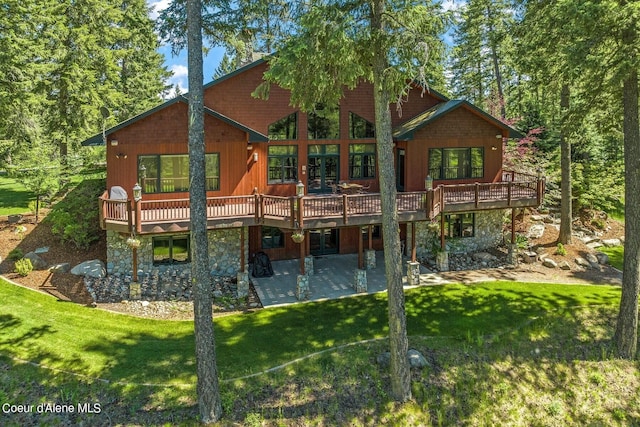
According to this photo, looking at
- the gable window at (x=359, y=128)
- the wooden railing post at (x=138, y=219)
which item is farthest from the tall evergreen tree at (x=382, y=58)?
the gable window at (x=359, y=128)

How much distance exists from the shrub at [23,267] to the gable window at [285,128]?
9.18 m

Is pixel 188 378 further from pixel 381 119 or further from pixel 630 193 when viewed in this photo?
pixel 630 193

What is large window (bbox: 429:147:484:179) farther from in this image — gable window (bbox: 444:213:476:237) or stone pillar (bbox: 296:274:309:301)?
stone pillar (bbox: 296:274:309:301)

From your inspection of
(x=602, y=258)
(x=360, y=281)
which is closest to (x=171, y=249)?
(x=360, y=281)

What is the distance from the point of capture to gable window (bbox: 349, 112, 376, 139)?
1900 centimetres

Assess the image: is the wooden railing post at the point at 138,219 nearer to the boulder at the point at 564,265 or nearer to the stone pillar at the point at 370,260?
the stone pillar at the point at 370,260

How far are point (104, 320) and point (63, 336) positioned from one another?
1.34m

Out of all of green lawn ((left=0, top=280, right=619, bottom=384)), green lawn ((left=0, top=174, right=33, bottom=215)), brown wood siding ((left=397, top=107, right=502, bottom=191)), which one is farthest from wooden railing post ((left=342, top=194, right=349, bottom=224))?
green lawn ((left=0, top=174, right=33, bottom=215))

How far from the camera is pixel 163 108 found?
15031 millimetres

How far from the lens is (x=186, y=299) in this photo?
1445cm

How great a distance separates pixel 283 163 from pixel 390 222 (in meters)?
9.12

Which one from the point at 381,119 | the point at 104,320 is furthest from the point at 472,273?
the point at 104,320

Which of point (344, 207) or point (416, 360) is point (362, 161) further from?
point (416, 360)

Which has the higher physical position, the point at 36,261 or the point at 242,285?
the point at 36,261
